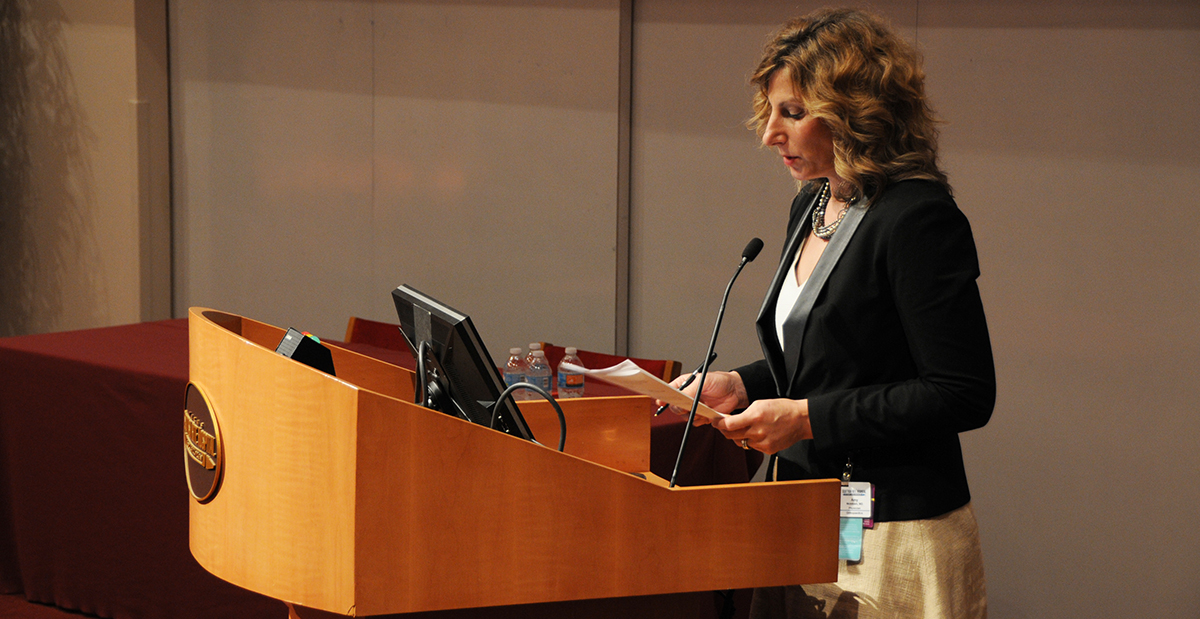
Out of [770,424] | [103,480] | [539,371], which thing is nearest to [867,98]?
[770,424]

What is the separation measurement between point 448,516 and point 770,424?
454mm

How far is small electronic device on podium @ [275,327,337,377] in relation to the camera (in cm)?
142

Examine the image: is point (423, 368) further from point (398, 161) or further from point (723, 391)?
point (398, 161)

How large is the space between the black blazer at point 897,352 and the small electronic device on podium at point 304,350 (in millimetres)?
685

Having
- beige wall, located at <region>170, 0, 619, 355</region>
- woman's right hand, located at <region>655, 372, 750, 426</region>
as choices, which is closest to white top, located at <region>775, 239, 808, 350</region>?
woman's right hand, located at <region>655, 372, 750, 426</region>

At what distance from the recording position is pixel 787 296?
1505 mm

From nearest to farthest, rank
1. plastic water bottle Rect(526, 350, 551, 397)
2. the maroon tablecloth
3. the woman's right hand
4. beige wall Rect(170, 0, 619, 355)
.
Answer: the woman's right hand
plastic water bottle Rect(526, 350, 551, 397)
the maroon tablecloth
beige wall Rect(170, 0, 619, 355)

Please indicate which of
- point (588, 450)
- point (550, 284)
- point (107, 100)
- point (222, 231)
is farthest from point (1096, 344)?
point (107, 100)

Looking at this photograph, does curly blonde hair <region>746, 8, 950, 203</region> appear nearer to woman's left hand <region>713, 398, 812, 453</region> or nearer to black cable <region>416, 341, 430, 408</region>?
woman's left hand <region>713, 398, 812, 453</region>

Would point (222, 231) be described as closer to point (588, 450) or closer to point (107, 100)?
point (107, 100)

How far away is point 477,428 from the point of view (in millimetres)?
1093

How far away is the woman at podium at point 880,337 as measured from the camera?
1285mm

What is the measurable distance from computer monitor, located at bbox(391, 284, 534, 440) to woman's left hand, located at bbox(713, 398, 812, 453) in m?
0.27

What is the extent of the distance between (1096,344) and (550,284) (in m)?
2.17
